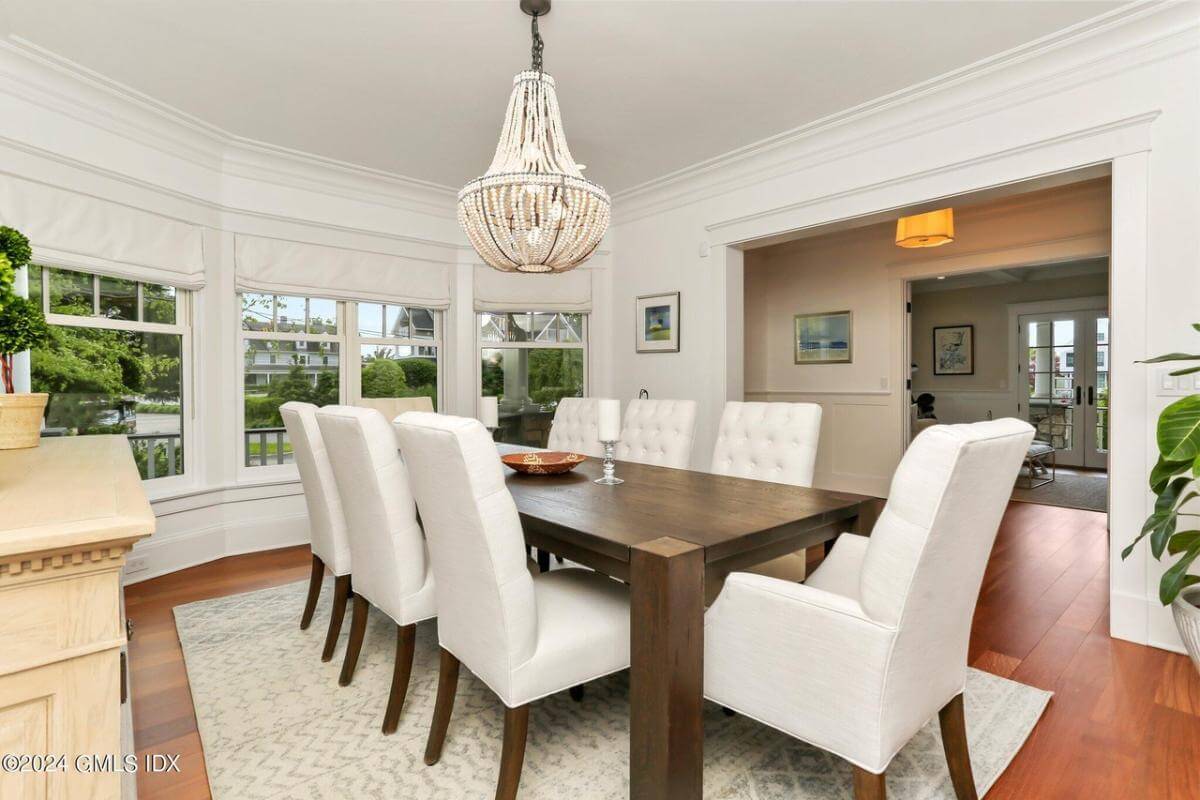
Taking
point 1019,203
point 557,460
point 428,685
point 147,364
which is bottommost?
point 428,685

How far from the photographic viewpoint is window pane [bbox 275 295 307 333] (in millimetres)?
4086

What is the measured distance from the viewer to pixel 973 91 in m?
2.93

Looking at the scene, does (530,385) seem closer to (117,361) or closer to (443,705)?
(117,361)

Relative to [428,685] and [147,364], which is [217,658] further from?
[147,364]

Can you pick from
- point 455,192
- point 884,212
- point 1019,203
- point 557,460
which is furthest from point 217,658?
point 1019,203

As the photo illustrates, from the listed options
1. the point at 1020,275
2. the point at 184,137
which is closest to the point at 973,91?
the point at 184,137

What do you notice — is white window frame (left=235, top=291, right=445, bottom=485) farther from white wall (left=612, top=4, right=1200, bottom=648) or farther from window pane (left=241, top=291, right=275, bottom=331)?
white wall (left=612, top=4, right=1200, bottom=648)

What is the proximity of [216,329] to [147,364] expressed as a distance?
424 mm

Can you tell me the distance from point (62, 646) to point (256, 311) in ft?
12.5

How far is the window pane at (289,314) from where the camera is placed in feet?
13.4

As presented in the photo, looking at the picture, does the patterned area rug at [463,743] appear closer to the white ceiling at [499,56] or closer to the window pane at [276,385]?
the window pane at [276,385]

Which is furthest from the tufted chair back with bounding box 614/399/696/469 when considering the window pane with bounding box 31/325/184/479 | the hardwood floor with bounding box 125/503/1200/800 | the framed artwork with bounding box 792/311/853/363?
the framed artwork with bounding box 792/311/853/363

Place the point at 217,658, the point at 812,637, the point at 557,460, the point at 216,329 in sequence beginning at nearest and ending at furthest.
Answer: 1. the point at 812,637
2. the point at 217,658
3. the point at 557,460
4. the point at 216,329

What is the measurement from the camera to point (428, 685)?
2160mm
